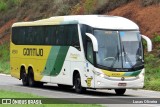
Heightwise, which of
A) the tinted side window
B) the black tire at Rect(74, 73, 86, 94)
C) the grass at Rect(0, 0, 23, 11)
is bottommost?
the black tire at Rect(74, 73, 86, 94)

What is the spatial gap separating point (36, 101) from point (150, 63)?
1853cm

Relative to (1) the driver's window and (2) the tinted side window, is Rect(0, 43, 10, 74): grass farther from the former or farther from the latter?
(1) the driver's window

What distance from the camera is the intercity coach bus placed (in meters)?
26.4

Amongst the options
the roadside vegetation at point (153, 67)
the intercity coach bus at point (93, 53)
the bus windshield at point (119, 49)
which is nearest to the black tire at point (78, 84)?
the intercity coach bus at point (93, 53)

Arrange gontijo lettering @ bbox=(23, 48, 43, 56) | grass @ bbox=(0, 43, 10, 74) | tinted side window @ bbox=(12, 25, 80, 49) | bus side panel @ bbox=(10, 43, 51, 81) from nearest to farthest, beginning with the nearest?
tinted side window @ bbox=(12, 25, 80, 49), bus side panel @ bbox=(10, 43, 51, 81), gontijo lettering @ bbox=(23, 48, 43, 56), grass @ bbox=(0, 43, 10, 74)

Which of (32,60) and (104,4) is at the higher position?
(104,4)

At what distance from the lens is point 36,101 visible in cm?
2044

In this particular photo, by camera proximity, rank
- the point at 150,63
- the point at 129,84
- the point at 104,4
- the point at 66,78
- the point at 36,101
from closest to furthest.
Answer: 1. the point at 36,101
2. the point at 129,84
3. the point at 66,78
4. the point at 150,63
5. the point at 104,4

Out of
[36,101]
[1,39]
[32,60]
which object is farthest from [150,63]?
[1,39]

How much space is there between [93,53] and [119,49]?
111cm

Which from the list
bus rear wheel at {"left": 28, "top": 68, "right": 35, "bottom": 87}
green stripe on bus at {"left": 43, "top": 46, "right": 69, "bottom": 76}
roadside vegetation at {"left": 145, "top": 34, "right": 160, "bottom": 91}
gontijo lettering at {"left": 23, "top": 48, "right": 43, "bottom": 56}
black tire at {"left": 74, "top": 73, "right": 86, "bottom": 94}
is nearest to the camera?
black tire at {"left": 74, "top": 73, "right": 86, "bottom": 94}

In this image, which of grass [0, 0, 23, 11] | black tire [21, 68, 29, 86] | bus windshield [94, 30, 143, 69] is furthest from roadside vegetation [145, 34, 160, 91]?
grass [0, 0, 23, 11]

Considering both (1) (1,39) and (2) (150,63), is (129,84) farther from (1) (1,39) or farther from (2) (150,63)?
(1) (1,39)

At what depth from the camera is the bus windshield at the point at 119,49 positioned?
26.5 metres
